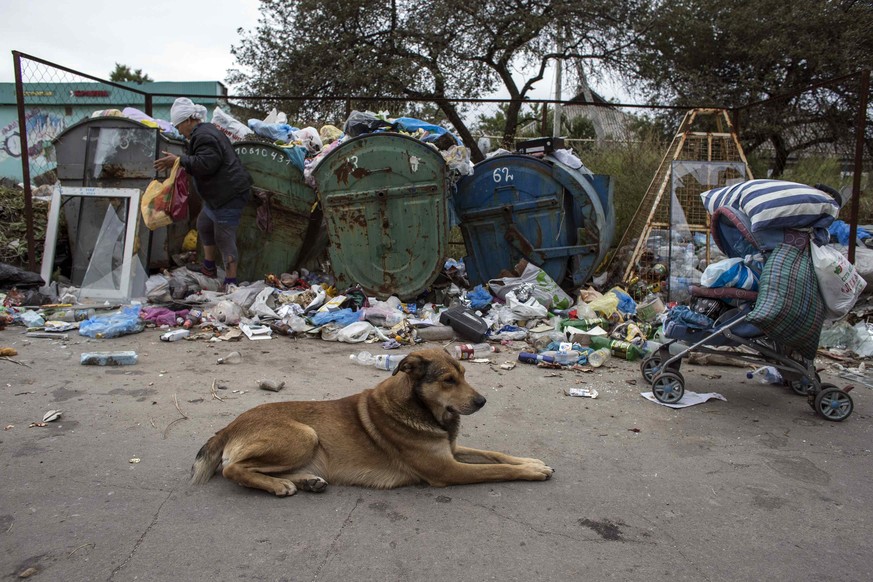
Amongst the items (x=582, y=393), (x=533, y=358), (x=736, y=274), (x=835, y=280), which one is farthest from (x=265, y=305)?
(x=835, y=280)

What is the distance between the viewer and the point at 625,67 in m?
14.2

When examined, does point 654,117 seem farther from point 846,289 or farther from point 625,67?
point 846,289

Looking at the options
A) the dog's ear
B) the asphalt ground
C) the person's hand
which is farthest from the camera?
the person's hand

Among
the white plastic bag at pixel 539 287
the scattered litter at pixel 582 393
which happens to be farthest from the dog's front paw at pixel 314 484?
the white plastic bag at pixel 539 287

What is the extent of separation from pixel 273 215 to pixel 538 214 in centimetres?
319

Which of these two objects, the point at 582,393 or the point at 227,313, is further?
the point at 227,313

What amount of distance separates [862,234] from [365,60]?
32.6ft

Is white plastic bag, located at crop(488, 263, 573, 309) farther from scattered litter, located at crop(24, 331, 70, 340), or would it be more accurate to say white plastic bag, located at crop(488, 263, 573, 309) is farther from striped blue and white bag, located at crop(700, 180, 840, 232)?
scattered litter, located at crop(24, 331, 70, 340)

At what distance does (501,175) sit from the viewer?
7.62m

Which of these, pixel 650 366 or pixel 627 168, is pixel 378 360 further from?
pixel 627 168

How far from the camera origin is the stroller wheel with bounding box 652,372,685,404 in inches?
178

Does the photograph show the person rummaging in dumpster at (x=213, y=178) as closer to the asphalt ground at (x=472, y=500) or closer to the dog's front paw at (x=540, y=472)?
the asphalt ground at (x=472, y=500)

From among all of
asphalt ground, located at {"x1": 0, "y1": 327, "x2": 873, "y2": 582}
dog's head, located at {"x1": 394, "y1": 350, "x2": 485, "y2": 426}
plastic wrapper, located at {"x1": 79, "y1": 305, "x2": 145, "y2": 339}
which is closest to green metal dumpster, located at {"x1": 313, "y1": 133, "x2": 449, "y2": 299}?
plastic wrapper, located at {"x1": 79, "y1": 305, "x2": 145, "y2": 339}

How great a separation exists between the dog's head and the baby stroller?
6.81 feet
